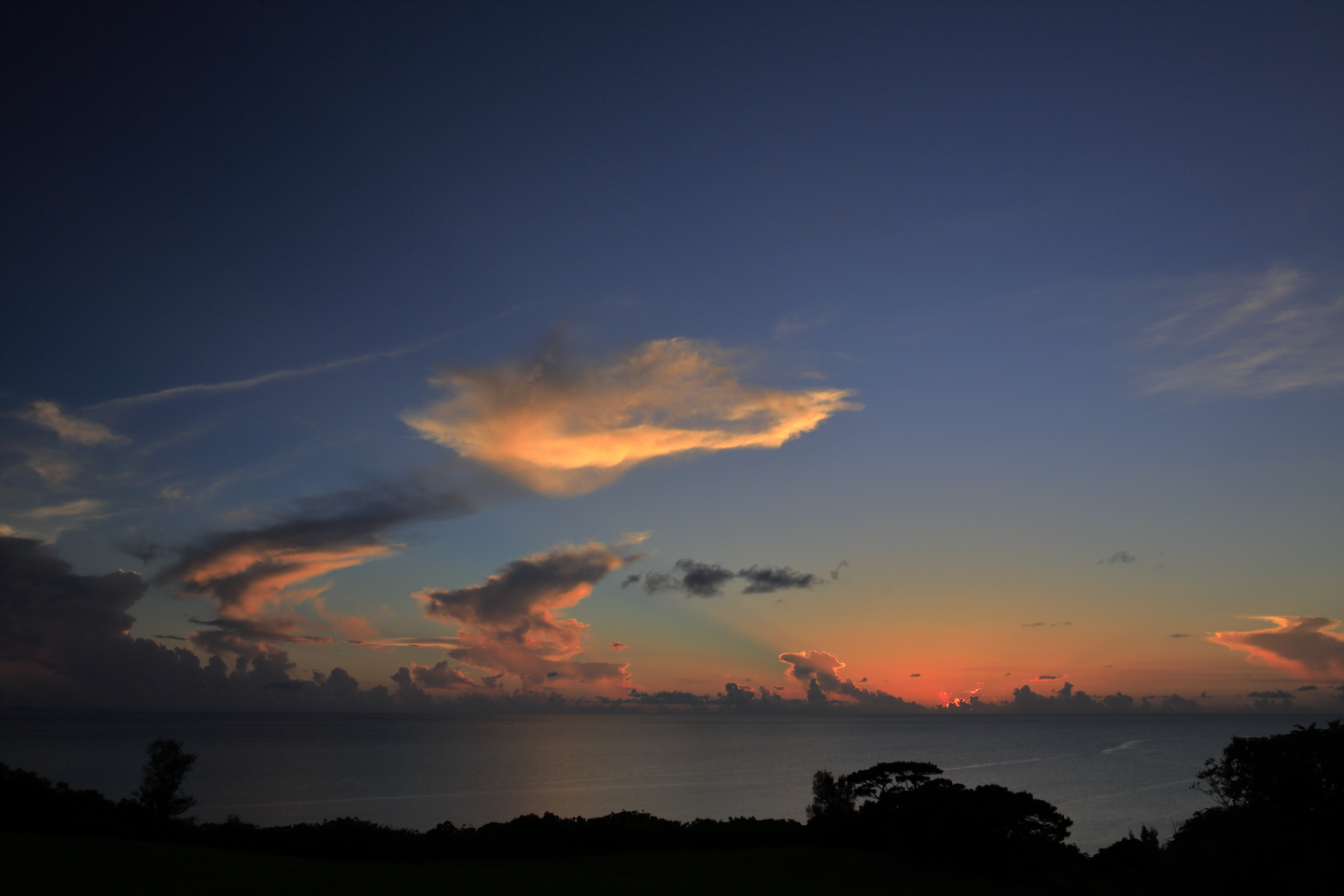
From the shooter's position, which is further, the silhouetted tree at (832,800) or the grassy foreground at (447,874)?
the silhouetted tree at (832,800)

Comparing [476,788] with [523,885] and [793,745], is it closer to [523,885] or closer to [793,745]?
[523,885]

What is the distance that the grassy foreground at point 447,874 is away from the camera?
68.7ft

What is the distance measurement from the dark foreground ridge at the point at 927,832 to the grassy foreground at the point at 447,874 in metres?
0.94

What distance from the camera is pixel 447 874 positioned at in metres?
25.5

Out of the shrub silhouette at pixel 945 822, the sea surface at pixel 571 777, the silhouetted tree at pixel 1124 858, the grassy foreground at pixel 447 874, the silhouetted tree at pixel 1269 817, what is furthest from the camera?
the sea surface at pixel 571 777

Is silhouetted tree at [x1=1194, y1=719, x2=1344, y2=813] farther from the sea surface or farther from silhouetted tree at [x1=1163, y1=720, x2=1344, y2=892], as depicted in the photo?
the sea surface

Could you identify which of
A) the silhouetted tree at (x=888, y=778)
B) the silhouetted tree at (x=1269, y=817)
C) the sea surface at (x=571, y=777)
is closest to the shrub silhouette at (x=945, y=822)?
the silhouetted tree at (x=888, y=778)

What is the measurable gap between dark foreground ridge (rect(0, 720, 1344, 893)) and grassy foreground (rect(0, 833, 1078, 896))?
0.94 m

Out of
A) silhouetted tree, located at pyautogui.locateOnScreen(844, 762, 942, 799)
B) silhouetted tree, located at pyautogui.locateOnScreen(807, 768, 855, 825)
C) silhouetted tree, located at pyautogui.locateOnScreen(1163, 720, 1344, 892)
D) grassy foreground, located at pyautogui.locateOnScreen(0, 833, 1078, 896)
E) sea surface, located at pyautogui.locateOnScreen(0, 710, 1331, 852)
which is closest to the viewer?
grassy foreground, located at pyautogui.locateOnScreen(0, 833, 1078, 896)

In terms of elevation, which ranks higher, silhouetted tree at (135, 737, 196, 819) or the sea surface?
silhouetted tree at (135, 737, 196, 819)

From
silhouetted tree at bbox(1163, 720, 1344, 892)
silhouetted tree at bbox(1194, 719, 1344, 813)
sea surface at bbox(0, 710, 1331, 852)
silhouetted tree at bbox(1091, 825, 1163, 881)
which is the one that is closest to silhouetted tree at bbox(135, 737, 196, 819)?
sea surface at bbox(0, 710, 1331, 852)

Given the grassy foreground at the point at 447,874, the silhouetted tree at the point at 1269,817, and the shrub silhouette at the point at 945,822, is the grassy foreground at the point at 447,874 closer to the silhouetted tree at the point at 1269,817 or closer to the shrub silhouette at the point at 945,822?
the shrub silhouette at the point at 945,822

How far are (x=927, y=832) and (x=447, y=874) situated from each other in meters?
19.2

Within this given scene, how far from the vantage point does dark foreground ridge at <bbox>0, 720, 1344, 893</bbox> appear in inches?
903
